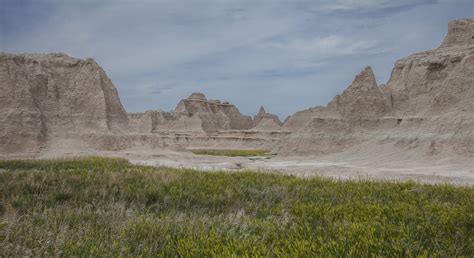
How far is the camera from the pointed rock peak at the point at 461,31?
146ft

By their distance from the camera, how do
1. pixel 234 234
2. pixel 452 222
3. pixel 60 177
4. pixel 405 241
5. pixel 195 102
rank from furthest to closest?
pixel 195 102 → pixel 60 177 → pixel 452 222 → pixel 234 234 → pixel 405 241

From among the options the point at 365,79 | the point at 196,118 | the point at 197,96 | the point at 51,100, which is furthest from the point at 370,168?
the point at 197,96

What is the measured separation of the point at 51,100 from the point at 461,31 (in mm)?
46881

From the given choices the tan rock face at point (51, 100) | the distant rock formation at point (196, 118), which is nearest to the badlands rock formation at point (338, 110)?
the tan rock face at point (51, 100)

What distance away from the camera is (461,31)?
4500 centimetres

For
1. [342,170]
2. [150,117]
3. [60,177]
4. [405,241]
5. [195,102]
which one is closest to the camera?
[405,241]

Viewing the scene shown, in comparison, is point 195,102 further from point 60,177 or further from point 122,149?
point 60,177

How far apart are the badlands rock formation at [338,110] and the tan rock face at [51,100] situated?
84 mm

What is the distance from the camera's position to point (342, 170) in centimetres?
2592

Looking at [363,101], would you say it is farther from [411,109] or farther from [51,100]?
[51,100]

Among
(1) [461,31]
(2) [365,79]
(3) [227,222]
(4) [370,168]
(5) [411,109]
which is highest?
(1) [461,31]

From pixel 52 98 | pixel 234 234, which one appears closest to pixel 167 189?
pixel 234 234

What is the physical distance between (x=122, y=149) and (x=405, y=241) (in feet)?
125

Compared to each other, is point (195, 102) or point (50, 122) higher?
point (195, 102)
